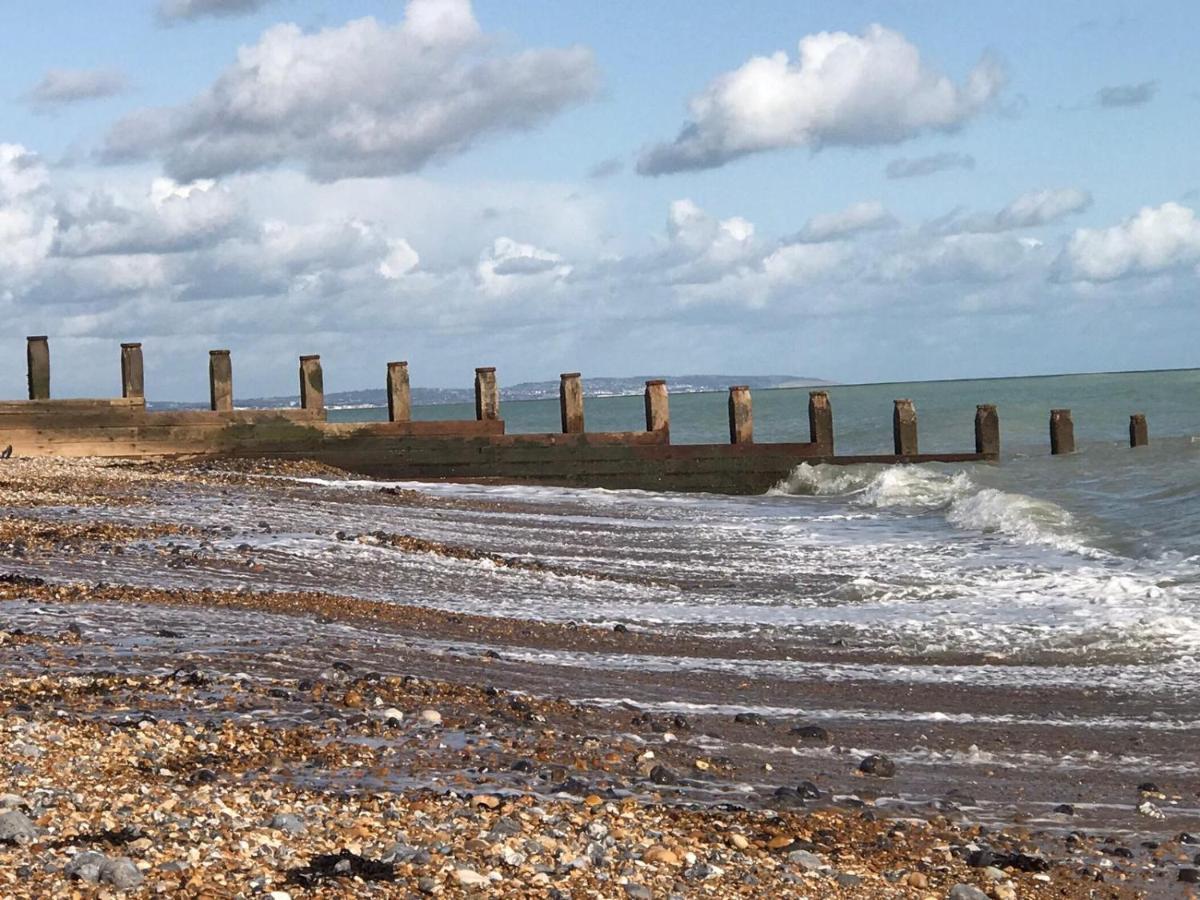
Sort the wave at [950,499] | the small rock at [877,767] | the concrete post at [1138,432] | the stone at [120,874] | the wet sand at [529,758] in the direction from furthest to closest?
the concrete post at [1138,432] < the wave at [950,499] < the small rock at [877,767] < the wet sand at [529,758] < the stone at [120,874]

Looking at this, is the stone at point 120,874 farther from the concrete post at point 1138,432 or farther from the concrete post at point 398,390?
the concrete post at point 1138,432

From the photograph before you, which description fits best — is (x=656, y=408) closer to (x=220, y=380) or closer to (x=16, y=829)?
(x=220, y=380)

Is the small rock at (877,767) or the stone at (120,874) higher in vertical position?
the stone at (120,874)

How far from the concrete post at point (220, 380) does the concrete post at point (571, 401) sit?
191 inches

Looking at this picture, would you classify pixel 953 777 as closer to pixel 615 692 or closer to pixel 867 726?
pixel 867 726

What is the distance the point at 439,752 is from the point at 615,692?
1.73m

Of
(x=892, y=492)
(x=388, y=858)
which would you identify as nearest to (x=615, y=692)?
(x=388, y=858)

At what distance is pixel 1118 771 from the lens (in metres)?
6.31

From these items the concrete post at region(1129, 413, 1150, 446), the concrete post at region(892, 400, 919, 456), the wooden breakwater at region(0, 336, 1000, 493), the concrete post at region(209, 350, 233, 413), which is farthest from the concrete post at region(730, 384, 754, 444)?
the concrete post at region(1129, 413, 1150, 446)

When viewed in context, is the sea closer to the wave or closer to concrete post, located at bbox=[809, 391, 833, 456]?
the wave

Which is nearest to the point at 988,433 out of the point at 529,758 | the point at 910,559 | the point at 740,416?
the point at 740,416

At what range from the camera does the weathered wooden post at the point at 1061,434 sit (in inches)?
1014

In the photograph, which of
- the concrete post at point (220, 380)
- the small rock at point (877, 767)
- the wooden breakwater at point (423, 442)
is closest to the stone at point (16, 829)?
the small rock at point (877, 767)

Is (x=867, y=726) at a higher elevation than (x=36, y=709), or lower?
lower
